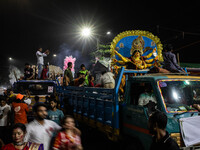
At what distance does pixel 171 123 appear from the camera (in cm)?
302

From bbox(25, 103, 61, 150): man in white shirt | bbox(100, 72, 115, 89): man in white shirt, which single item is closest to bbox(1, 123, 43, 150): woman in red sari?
bbox(25, 103, 61, 150): man in white shirt

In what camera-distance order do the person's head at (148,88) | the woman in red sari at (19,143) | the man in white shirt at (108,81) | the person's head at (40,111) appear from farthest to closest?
the man in white shirt at (108,81), the person's head at (148,88), the person's head at (40,111), the woman in red sari at (19,143)

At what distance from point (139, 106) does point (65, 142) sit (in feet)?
5.83

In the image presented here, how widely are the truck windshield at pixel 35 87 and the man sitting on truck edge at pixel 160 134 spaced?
25.1ft

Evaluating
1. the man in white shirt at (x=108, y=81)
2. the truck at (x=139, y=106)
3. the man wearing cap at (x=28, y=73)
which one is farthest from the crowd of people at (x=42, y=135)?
the man wearing cap at (x=28, y=73)

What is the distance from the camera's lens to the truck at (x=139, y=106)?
10.9 ft

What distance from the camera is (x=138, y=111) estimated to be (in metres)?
3.66

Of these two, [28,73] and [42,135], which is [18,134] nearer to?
[42,135]

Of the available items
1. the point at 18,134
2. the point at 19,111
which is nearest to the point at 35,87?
the point at 19,111

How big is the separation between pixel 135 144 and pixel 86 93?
7.98ft

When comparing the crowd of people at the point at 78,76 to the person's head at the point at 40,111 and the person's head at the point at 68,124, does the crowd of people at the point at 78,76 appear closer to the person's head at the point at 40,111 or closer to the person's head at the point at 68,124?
the person's head at the point at 40,111

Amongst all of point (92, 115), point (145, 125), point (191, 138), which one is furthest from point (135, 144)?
point (92, 115)

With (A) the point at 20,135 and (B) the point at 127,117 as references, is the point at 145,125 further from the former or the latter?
(A) the point at 20,135

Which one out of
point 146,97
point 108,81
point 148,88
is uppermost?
point 108,81
